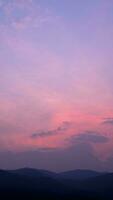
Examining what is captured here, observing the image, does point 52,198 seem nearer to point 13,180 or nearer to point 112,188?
point 13,180

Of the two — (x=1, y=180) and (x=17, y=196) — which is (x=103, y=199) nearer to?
(x=17, y=196)

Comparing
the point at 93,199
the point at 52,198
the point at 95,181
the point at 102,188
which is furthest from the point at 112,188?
the point at 52,198

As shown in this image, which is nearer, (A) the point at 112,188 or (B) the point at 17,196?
(B) the point at 17,196

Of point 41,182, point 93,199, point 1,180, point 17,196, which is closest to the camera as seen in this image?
point 17,196

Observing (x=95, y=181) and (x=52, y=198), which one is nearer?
(x=52, y=198)

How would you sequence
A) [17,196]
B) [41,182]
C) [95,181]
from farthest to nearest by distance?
[95,181], [41,182], [17,196]

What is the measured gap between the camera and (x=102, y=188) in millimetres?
161250

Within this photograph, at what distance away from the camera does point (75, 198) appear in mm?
114812

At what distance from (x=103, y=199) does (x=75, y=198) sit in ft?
40.3

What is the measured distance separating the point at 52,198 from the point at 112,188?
53368 millimetres

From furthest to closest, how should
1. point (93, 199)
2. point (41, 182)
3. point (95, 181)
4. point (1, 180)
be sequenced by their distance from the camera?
point (95, 181) < point (41, 182) < point (1, 180) < point (93, 199)

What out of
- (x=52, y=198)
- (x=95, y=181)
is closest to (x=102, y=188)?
(x=95, y=181)

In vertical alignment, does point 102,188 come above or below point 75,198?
above

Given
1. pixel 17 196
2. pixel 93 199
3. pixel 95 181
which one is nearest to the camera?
→ pixel 17 196
